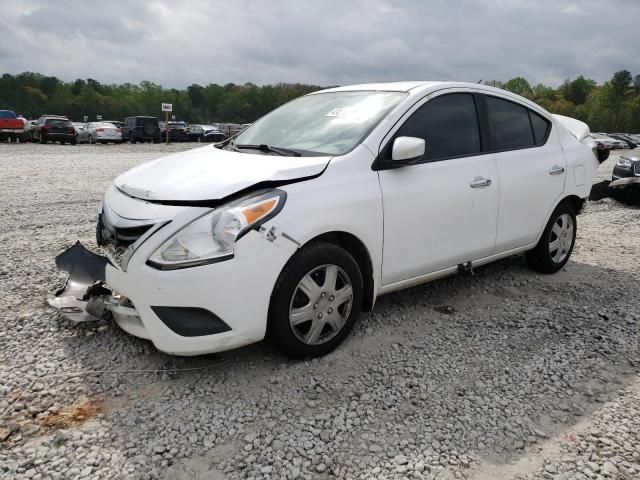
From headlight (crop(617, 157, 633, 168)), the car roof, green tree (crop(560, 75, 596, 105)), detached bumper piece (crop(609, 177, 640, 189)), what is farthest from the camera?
green tree (crop(560, 75, 596, 105))

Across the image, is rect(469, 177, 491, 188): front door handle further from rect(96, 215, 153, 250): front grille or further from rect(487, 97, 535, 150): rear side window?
rect(96, 215, 153, 250): front grille

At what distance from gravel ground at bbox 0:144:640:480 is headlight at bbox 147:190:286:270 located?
76 centimetres

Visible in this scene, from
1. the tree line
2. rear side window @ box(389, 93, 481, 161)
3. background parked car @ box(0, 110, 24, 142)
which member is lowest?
rear side window @ box(389, 93, 481, 161)

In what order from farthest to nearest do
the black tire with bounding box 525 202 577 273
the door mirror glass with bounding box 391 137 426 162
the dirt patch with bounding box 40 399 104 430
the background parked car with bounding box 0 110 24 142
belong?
the background parked car with bounding box 0 110 24 142, the black tire with bounding box 525 202 577 273, the door mirror glass with bounding box 391 137 426 162, the dirt patch with bounding box 40 399 104 430

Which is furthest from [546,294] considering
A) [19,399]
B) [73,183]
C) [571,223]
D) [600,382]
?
[73,183]

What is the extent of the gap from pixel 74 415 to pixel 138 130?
32.6 m

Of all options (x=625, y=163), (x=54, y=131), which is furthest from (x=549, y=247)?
(x=54, y=131)

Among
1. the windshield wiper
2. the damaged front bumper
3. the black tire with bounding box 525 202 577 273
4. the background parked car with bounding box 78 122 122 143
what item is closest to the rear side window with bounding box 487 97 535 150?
the black tire with bounding box 525 202 577 273

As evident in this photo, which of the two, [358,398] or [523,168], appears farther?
[523,168]

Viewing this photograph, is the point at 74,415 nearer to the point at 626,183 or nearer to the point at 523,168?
the point at 523,168

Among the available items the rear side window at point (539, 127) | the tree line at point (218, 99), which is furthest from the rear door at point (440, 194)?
the tree line at point (218, 99)

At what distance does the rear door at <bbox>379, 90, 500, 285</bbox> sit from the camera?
11.5 feet

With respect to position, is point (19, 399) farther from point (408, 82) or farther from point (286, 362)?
point (408, 82)

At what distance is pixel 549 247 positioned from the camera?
195 inches
